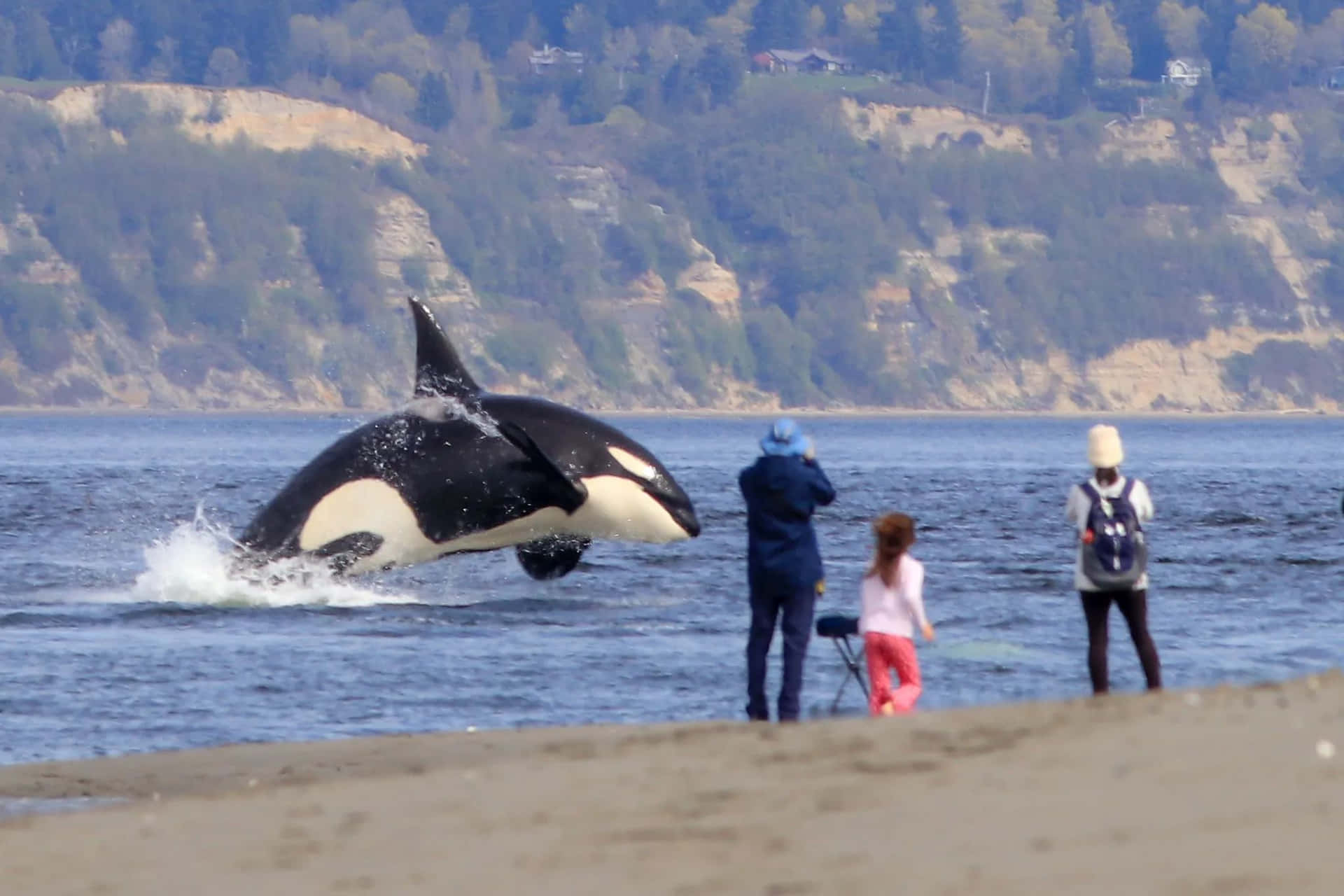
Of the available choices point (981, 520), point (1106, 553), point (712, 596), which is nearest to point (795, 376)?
point (981, 520)

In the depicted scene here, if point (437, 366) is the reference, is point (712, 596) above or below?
below

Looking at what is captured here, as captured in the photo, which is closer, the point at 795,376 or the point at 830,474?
the point at 830,474

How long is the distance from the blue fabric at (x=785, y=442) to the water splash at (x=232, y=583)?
952cm

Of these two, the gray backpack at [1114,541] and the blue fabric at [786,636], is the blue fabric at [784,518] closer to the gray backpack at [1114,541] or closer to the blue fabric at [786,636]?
the blue fabric at [786,636]

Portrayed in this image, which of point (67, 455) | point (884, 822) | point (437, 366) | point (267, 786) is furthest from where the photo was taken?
point (67, 455)

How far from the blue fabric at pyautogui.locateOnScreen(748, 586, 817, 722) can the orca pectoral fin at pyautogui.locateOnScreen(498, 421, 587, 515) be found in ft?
22.3

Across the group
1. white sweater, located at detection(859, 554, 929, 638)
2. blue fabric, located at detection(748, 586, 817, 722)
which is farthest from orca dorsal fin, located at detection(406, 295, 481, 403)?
white sweater, located at detection(859, 554, 929, 638)

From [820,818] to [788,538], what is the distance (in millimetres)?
4688

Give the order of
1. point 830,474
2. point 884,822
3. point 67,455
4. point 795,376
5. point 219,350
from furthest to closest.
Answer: point 795,376 → point 219,350 → point 67,455 → point 830,474 → point 884,822

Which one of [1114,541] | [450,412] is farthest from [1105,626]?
[450,412]

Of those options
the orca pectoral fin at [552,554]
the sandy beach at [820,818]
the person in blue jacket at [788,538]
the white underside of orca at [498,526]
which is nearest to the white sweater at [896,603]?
the person in blue jacket at [788,538]

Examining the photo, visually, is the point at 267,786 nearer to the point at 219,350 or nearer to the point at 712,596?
the point at 712,596

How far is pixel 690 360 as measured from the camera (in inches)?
7333

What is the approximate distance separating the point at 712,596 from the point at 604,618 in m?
2.77
